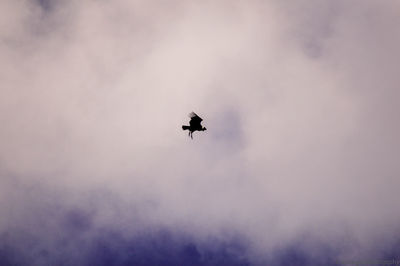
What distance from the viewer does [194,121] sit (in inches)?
2281
